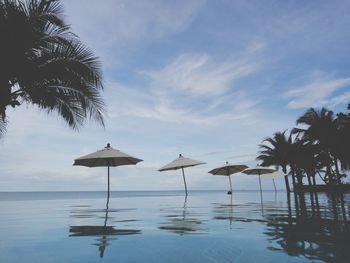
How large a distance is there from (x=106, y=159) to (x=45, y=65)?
6586 mm

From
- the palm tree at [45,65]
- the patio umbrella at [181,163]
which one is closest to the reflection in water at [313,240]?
the palm tree at [45,65]

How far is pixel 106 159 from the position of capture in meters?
16.2

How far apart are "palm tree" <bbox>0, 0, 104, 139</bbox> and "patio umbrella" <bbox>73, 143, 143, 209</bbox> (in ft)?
7.45

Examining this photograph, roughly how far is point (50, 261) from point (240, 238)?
309cm

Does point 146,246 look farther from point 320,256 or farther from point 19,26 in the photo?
point 19,26

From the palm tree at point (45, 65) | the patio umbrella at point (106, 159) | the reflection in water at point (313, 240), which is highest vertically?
the palm tree at point (45, 65)

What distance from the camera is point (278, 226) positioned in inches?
265

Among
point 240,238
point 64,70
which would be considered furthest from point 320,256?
point 64,70

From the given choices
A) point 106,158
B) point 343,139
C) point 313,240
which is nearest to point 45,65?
point 106,158

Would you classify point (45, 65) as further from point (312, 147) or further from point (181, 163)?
point (312, 147)

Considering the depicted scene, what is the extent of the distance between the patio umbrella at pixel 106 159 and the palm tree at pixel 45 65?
2271 millimetres

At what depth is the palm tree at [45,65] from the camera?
9719mm

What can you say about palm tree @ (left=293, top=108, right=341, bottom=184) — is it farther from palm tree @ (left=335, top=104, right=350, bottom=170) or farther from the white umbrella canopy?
the white umbrella canopy

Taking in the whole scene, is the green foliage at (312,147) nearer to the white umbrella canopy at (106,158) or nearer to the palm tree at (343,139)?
the palm tree at (343,139)
